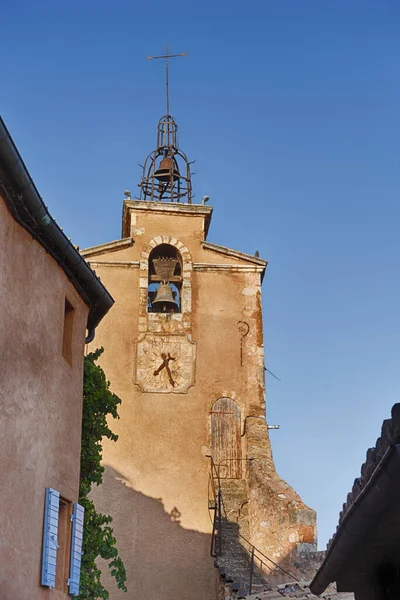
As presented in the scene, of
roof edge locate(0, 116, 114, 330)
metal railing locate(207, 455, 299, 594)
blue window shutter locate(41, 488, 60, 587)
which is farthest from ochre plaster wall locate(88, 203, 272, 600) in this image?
blue window shutter locate(41, 488, 60, 587)

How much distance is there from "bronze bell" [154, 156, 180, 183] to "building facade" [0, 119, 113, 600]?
1112 cm

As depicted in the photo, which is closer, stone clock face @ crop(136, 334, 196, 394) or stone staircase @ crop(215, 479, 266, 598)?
stone staircase @ crop(215, 479, 266, 598)

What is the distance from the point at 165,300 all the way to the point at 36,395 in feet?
35.2

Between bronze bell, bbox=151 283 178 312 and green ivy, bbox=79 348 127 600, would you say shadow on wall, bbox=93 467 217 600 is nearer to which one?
bronze bell, bbox=151 283 178 312

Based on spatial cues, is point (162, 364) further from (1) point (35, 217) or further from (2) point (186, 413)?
(1) point (35, 217)

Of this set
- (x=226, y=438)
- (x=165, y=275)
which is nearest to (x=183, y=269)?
(x=165, y=275)

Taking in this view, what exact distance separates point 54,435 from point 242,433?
9.90 m

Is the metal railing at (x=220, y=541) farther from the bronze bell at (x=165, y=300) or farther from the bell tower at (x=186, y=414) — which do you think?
the bronze bell at (x=165, y=300)

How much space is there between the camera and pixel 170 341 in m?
20.0

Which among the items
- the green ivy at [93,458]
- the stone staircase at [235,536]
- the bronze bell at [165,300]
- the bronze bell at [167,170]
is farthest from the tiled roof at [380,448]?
the bronze bell at [167,170]

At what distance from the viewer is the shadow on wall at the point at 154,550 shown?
58.7 feet

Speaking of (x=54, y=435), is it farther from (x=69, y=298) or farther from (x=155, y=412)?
(x=155, y=412)

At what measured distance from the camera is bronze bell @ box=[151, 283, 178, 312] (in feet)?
66.1

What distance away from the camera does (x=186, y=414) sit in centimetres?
1947
